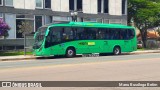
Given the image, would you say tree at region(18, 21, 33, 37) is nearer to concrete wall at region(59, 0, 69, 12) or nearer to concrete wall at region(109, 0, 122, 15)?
concrete wall at region(59, 0, 69, 12)

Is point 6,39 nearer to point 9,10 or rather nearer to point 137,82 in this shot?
point 9,10

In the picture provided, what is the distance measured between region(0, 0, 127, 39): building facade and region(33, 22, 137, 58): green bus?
712cm

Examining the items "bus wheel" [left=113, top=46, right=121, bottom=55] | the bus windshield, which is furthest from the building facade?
"bus wheel" [left=113, top=46, right=121, bottom=55]

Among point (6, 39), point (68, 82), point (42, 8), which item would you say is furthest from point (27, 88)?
point (42, 8)

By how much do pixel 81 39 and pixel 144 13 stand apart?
19.2 m

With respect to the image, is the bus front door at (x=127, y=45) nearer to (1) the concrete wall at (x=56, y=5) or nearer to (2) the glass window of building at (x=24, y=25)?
(1) the concrete wall at (x=56, y=5)

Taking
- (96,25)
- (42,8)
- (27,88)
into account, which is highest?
(42,8)

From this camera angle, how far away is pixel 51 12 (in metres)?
38.2

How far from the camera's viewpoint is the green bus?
27.7 meters

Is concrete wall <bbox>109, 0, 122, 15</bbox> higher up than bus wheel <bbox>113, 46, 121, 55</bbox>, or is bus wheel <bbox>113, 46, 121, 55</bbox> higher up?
concrete wall <bbox>109, 0, 122, 15</bbox>

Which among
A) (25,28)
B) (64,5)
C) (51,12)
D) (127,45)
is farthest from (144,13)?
(25,28)

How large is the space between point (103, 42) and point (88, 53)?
201cm

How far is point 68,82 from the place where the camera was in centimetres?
1160

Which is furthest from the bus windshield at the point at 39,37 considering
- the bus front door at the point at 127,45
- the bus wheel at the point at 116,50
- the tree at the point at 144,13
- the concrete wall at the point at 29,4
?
the tree at the point at 144,13
